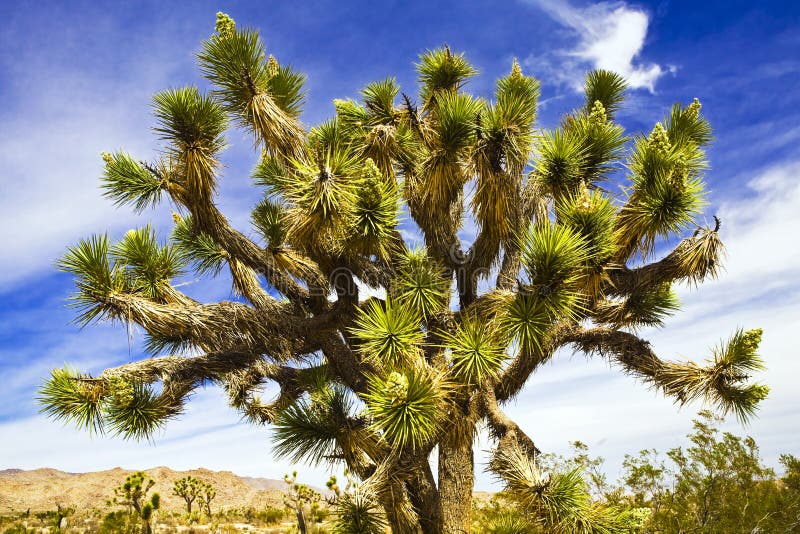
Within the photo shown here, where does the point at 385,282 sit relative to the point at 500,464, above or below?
above

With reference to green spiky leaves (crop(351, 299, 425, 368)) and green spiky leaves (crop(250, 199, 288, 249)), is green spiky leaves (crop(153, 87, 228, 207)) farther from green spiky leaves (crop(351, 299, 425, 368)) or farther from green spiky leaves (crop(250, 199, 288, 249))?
green spiky leaves (crop(351, 299, 425, 368))

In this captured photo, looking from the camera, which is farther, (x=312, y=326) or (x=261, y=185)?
(x=261, y=185)

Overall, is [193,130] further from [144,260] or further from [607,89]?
[607,89]

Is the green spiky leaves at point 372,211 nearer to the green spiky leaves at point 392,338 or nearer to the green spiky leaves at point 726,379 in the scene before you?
the green spiky leaves at point 392,338

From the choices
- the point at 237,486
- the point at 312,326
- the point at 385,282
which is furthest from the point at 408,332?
the point at 237,486

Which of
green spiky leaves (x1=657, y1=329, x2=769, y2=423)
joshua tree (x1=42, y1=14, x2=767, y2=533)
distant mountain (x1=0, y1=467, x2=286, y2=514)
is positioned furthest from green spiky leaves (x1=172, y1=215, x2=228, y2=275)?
distant mountain (x1=0, y1=467, x2=286, y2=514)

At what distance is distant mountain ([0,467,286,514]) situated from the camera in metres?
27.8

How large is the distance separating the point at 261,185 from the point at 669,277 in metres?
5.32

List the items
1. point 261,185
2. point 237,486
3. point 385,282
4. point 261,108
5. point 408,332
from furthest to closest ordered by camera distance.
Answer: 1. point 237,486
2. point 261,185
3. point 385,282
4. point 261,108
5. point 408,332

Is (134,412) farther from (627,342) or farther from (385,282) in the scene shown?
(627,342)

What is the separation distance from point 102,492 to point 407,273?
32.6m

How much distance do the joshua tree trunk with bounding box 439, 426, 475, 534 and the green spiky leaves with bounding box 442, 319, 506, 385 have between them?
1210 millimetres

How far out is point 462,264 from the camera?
6.80 m

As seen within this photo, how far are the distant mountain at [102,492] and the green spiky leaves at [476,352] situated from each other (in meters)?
23.3
